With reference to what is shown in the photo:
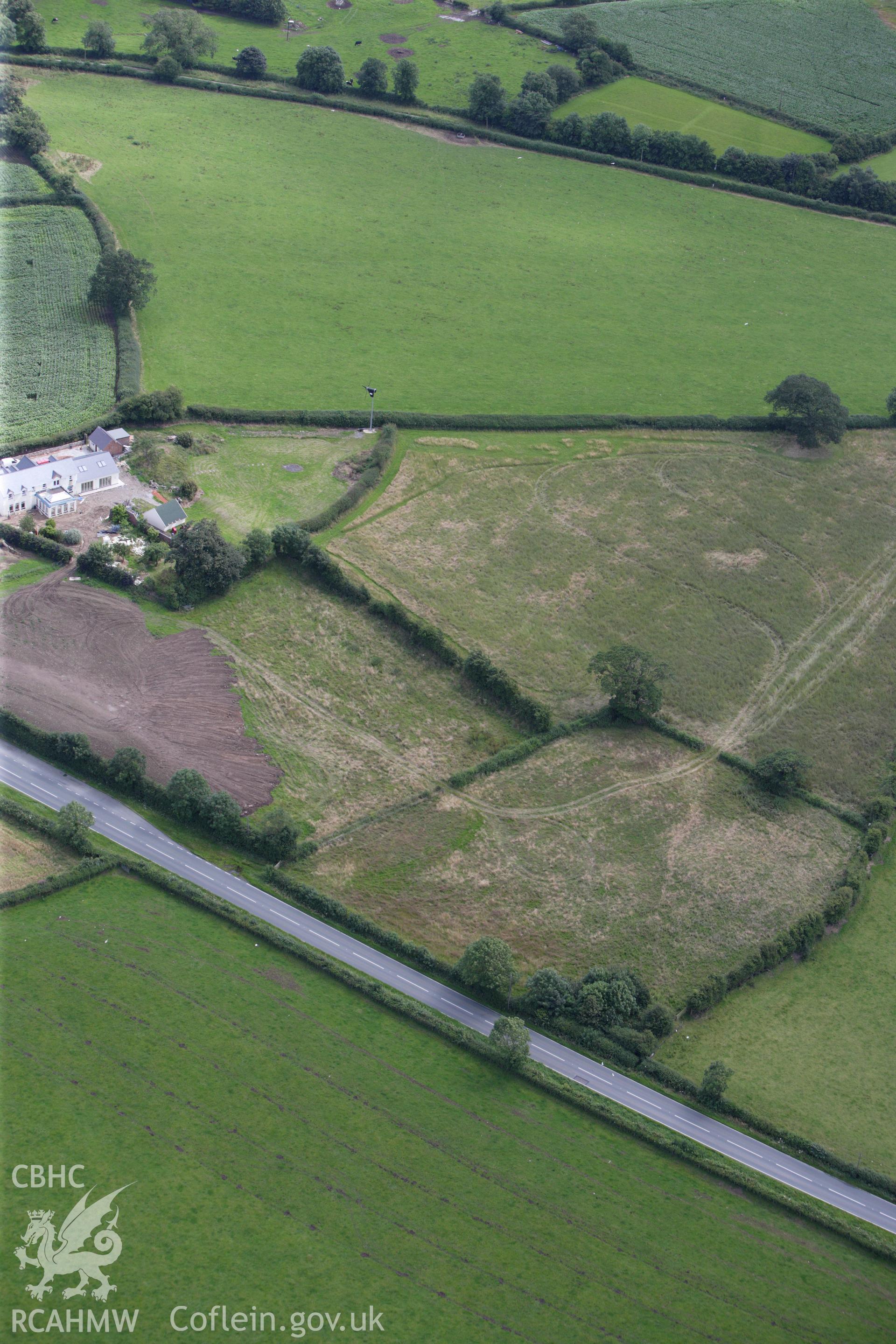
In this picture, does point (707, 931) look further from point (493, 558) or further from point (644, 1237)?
point (493, 558)

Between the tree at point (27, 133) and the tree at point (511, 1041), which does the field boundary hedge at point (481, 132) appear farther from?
the tree at point (511, 1041)

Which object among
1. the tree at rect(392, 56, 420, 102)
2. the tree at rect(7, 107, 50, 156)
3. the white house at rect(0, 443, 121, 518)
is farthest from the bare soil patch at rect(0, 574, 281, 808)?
the tree at rect(392, 56, 420, 102)

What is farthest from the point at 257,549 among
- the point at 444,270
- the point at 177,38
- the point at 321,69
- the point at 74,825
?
the point at 177,38

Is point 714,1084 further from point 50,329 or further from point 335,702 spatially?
point 50,329

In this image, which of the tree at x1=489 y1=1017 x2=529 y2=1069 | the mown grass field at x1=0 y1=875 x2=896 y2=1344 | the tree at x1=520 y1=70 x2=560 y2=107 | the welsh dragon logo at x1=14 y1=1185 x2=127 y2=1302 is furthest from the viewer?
the tree at x1=520 y1=70 x2=560 y2=107

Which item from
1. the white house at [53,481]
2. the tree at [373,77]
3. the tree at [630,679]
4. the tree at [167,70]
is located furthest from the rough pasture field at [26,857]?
the tree at [373,77]

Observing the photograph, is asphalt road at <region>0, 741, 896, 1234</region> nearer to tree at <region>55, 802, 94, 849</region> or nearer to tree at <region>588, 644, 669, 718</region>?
tree at <region>55, 802, 94, 849</region>
